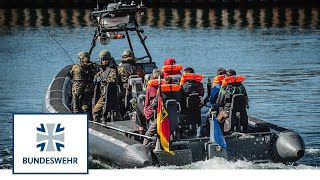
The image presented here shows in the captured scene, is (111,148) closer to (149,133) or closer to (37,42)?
(149,133)

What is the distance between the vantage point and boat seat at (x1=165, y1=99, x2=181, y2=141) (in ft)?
52.1

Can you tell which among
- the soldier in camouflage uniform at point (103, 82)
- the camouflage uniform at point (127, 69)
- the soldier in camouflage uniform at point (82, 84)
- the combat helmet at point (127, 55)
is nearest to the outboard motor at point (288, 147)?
the soldier in camouflage uniform at point (103, 82)

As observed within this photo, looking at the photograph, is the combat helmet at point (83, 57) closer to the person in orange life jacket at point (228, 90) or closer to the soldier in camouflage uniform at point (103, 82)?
the soldier in camouflage uniform at point (103, 82)

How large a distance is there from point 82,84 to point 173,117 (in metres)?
3.27

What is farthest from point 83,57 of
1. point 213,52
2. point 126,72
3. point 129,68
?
point 213,52

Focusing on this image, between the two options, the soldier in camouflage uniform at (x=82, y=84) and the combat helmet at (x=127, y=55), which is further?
the combat helmet at (x=127, y=55)

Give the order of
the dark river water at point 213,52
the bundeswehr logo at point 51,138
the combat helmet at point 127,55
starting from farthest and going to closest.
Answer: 1. the dark river water at point 213,52
2. the combat helmet at point 127,55
3. the bundeswehr logo at point 51,138

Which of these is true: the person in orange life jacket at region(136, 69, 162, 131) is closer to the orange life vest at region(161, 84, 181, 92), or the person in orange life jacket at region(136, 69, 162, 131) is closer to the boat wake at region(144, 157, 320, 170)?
the orange life vest at region(161, 84, 181, 92)

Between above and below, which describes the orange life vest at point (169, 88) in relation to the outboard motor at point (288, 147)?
above

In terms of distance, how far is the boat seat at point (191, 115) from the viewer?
54.6ft

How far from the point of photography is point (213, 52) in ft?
135

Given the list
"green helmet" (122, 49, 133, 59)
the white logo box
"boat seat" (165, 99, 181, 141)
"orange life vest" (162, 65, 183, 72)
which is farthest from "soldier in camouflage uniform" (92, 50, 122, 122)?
the white logo box

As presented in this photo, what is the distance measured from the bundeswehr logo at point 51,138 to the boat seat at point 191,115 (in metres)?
3.18

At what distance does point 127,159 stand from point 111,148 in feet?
2.10
